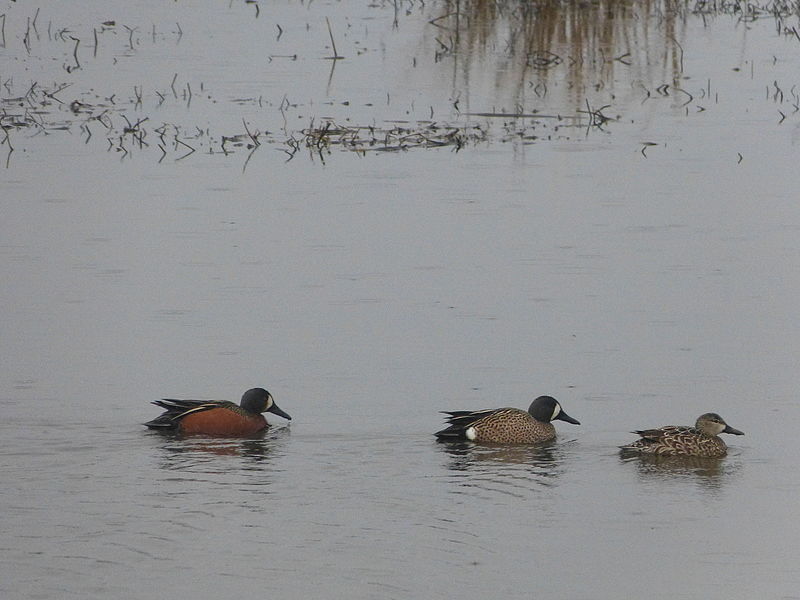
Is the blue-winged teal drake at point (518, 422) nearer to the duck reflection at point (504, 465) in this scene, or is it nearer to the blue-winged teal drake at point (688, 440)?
the duck reflection at point (504, 465)

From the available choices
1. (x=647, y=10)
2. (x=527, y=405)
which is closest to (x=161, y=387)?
(x=527, y=405)

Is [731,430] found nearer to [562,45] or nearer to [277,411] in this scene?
[277,411]

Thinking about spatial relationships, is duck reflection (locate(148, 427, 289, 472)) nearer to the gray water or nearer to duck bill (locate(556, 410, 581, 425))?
the gray water

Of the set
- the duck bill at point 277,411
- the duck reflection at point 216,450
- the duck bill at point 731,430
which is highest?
the duck bill at point 277,411

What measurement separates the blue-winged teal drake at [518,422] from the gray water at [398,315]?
0.44 ft

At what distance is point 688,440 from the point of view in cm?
857

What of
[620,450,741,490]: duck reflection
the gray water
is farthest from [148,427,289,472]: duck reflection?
[620,450,741,490]: duck reflection

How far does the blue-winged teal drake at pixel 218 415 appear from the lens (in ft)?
29.4

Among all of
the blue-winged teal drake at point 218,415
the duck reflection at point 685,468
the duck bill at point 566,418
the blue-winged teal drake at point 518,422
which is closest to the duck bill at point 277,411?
the blue-winged teal drake at point 218,415

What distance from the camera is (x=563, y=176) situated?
48.8ft

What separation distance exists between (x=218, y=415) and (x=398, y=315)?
210 centimetres

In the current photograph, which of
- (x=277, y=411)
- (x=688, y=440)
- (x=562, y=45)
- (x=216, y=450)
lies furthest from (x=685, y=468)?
(x=562, y=45)

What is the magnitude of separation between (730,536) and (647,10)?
1621 centimetres

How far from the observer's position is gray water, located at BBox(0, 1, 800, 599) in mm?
6984
